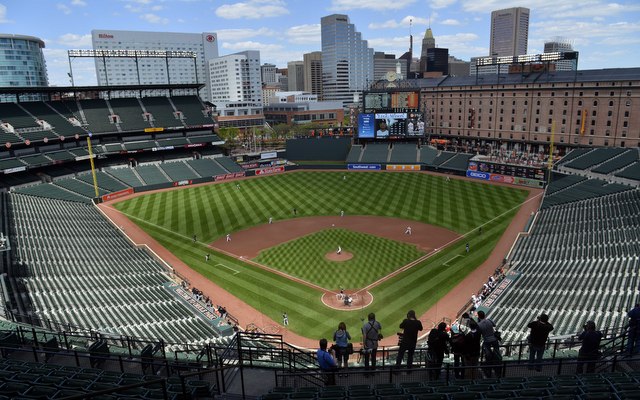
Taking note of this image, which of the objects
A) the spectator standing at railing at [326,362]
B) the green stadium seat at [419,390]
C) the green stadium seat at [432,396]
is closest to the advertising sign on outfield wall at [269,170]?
the spectator standing at railing at [326,362]

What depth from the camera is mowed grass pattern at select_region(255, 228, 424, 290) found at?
34.4 meters

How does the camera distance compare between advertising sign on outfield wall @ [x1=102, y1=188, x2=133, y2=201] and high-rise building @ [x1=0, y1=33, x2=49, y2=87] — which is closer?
advertising sign on outfield wall @ [x1=102, y1=188, x2=133, y2=201]

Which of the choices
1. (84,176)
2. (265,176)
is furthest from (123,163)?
(265,176)

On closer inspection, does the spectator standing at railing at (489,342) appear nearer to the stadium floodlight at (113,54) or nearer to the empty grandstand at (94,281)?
the empty grandstand at (94,281)

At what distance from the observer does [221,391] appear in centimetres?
1116

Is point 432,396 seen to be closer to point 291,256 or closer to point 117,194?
point 291,256

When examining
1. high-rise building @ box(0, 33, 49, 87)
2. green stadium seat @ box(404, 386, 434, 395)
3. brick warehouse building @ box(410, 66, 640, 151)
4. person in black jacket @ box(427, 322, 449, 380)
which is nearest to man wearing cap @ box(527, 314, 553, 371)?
person in black jacket @ box(427, 322, 449, 380)

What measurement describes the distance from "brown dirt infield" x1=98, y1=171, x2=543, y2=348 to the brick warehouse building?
95.7 feet

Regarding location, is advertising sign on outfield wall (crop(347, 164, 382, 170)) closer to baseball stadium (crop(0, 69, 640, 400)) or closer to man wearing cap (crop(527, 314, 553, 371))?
baseball stadium (crop(0, 69, 640, 400))

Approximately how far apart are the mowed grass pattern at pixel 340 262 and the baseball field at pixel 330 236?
96 millimetres

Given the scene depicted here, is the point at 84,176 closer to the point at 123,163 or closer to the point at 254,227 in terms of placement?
the point at 123,163

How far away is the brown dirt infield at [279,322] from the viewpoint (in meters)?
28.1

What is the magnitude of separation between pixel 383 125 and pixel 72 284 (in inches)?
2336

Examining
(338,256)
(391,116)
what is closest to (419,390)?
(338,256)
